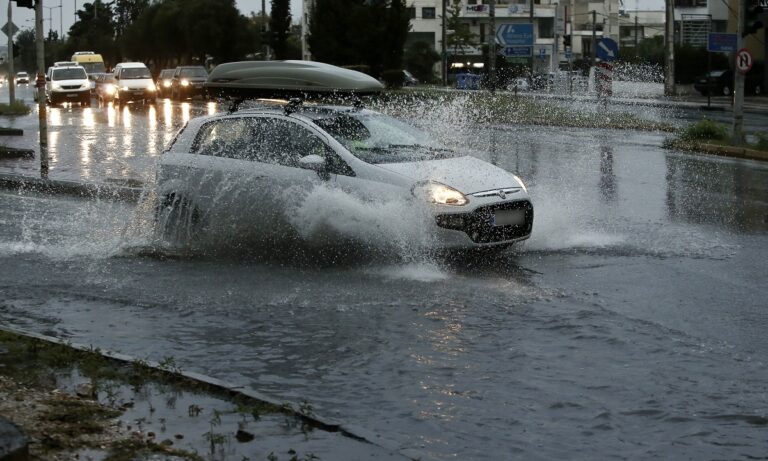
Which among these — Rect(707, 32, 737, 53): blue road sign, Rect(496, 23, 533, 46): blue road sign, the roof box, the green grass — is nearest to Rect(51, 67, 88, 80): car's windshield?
the green grass

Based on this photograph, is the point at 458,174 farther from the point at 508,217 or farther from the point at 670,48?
the point at 670,48

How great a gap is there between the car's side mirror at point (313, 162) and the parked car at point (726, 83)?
4564cm

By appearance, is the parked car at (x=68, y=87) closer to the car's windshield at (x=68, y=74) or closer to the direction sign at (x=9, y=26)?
the car's windshield at (x=68, y=74)

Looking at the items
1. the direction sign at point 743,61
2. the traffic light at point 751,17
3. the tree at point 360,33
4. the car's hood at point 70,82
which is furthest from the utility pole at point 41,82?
the car's hood at point 70,82

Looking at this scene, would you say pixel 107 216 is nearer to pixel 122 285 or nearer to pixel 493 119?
pixel 122 285

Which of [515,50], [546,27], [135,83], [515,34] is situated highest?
[546,27]

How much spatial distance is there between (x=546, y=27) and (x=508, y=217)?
111653 millimetres

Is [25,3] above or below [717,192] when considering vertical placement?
above

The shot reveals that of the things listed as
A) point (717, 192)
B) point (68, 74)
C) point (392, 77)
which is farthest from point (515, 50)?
point (717, 192)

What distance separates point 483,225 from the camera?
9.86 m

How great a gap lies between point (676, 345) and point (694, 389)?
0.92 metres

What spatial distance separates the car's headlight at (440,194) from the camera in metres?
9.79

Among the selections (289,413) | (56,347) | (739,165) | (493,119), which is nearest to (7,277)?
(56,347)

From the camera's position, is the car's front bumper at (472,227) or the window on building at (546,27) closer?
the car's front bumper at (472,227)
